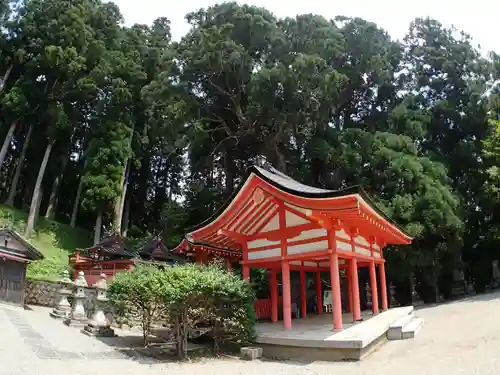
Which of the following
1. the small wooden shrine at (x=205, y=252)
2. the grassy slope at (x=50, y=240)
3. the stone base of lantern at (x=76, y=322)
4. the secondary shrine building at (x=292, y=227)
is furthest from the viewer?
the grassy slope at (x=50, y=240)

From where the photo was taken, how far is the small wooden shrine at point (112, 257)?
1842 cm

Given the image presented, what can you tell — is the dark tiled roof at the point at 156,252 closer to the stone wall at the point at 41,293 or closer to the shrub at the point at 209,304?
the stone wall at the point at 41,293

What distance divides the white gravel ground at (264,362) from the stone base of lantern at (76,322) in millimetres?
1740

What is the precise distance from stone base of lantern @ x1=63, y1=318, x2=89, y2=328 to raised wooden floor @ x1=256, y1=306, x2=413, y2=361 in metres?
5.61

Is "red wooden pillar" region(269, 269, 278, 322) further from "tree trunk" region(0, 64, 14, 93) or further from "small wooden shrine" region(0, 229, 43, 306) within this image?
"tree trunk" region(0, 64, 14, 93)

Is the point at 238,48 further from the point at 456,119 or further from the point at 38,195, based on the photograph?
the point at 38,195

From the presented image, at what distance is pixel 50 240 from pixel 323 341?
2299 centimetres

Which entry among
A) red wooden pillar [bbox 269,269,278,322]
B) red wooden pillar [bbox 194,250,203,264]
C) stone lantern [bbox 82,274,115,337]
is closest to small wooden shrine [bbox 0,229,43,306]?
stone lantern [bbox 82,274,115,337]

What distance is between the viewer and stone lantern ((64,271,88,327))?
12154 millimetres

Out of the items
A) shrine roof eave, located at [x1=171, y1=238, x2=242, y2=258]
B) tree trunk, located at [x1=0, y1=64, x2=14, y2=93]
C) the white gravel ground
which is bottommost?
the white gravel ground

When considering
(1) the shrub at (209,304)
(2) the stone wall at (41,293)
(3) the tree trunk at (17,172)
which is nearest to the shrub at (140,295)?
(1) the shrub at (209,304)

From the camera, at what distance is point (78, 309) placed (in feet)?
41.3

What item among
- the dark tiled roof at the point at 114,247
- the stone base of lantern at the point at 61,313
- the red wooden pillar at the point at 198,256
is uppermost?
the dark tiled roof at the point at 114,247

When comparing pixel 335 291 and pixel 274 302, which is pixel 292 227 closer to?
pixel 335 291
